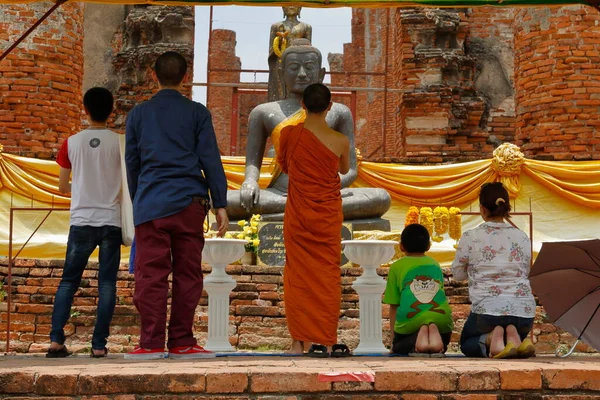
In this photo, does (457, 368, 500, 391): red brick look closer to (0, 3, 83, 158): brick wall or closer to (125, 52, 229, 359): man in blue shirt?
(125, 52, 229, 359): man in blue shirt

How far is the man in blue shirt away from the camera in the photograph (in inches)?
181

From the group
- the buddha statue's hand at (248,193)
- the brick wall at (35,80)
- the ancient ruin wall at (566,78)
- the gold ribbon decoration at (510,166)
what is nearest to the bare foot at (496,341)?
the buddha statue's hand at (248,193)

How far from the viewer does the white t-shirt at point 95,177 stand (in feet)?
16.1

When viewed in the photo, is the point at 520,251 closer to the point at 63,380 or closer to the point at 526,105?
the point at 63,380

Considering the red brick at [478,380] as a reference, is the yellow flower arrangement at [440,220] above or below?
above

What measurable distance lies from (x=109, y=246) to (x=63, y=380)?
4.49ft

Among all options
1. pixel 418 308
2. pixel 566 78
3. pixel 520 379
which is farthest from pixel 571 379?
pixel 566 78

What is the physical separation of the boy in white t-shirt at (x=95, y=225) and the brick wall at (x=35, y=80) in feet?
23.3

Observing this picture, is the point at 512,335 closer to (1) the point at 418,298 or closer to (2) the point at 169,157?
(1) the point at 418,298

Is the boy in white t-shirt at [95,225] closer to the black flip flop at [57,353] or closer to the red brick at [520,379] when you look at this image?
the black flip flop at [57,353]

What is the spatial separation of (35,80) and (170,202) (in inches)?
315

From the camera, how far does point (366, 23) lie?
72.9 ft

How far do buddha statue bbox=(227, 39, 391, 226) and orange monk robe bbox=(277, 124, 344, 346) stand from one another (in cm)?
208

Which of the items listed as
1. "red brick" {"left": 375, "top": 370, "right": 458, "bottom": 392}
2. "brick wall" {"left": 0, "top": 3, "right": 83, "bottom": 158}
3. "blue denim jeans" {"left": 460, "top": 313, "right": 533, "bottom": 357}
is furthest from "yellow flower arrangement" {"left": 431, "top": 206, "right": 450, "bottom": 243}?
"red brick" {"left": 375, "top": 370, "right": 458, "bottom": 392}
